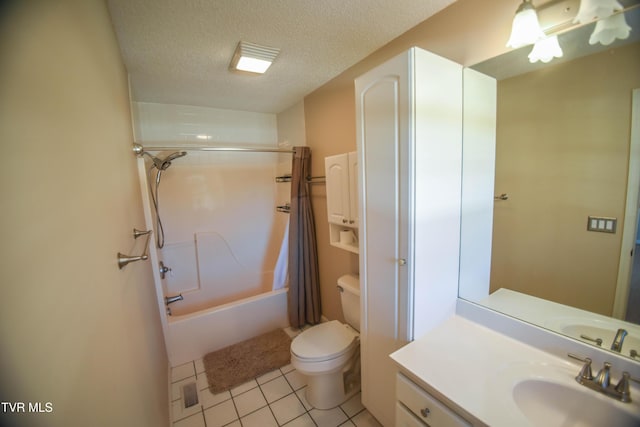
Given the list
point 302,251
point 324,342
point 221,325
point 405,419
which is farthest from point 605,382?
point 221,325

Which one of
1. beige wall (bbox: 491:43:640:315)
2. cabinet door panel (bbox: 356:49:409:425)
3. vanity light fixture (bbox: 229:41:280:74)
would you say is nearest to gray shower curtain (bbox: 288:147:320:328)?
vanity light fixture (bbox: 229:41:280:74)

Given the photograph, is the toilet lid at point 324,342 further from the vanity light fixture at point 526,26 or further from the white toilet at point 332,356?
the vanity light fixture at point 526,26

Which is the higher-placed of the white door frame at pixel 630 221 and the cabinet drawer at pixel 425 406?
the white door frame at pixel 630 221

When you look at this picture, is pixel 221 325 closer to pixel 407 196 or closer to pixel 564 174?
pixel 407 196

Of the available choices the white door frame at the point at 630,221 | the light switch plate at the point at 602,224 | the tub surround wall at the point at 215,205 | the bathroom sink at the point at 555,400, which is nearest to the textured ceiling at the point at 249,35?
the tub surround wall at the point at 215,205

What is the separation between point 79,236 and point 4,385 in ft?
1.23

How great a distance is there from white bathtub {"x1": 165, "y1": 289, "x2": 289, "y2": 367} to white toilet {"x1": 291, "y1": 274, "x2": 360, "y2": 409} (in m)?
0.84

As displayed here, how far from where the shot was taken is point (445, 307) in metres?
1.35

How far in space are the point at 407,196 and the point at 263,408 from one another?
174cm

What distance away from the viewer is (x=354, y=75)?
1.94 metres

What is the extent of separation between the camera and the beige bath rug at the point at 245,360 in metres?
2.00

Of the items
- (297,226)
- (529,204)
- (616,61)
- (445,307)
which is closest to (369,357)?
(445,307)

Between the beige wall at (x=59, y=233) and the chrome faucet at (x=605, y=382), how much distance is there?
1.47 m

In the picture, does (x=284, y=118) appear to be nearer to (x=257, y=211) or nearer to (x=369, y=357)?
(x=257, y=211)
